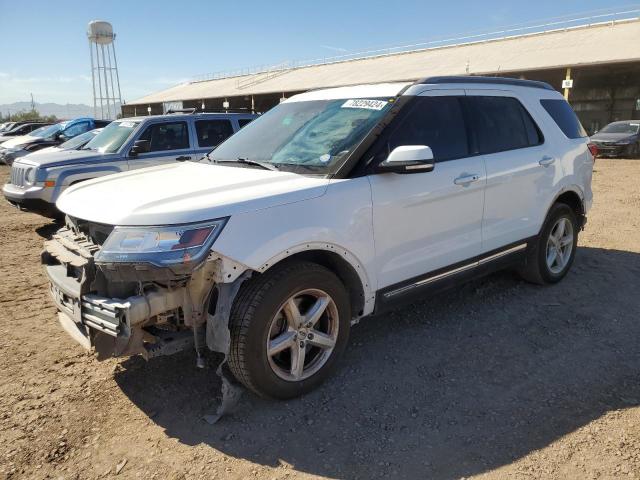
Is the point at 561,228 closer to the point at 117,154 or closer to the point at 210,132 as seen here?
the point at 210,132

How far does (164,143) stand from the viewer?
8812 millimetres

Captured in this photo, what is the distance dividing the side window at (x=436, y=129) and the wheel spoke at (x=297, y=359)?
4.82ft

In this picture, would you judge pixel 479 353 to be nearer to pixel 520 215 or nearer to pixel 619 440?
pixel 619 440

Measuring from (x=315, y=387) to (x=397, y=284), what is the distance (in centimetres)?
91

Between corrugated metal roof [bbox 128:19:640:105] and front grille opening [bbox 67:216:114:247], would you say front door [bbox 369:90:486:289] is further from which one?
corrugated metal roof [bbox 128:19:640:105]

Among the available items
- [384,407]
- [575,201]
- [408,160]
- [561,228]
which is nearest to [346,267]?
[408,160]

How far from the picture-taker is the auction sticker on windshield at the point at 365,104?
11.9 ft

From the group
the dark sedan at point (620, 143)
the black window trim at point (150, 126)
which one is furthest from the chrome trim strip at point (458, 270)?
the dark sedan at point (620, 143)

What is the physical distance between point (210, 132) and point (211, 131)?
4 centimetres

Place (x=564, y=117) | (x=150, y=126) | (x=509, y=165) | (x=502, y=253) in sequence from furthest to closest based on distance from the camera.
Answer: (x=150, y=126)
(x=564, y=117)
(x=502, y=253)
(x=509, y=165)

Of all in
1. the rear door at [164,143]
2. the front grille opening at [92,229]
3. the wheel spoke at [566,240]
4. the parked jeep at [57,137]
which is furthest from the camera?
the parked jeep at [57,137]

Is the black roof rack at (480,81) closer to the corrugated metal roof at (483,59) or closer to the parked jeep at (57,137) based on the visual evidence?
the parked jeep at (57,137)

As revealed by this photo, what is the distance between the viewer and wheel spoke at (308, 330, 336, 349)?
3.19 meters

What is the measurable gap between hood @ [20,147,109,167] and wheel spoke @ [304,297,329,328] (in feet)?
21.1
